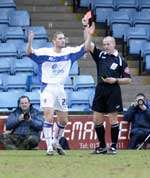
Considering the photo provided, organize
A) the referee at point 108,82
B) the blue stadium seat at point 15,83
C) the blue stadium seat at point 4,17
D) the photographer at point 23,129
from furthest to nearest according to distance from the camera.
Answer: the blue stadium seat at point 4,17, the blue stadium seat at point 15,83, the photographer at point 23,129, the referee at point 108,82

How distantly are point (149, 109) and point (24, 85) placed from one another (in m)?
3.27

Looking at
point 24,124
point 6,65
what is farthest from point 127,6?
point 24,124

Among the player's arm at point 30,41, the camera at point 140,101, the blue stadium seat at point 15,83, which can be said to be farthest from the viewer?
the blue stadium seat at point 15,83

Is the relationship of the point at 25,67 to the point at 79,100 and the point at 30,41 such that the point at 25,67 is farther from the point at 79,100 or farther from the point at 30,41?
the point at 30,41

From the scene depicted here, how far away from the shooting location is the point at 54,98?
459 inches

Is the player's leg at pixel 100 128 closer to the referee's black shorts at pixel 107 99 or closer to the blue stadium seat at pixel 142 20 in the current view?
the referee's black shorts at pixel 107 99

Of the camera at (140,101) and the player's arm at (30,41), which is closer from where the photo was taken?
the player's arm at (30,41)

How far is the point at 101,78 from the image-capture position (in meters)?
11.8

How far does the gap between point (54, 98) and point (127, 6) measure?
976cm

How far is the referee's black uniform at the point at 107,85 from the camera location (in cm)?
1179

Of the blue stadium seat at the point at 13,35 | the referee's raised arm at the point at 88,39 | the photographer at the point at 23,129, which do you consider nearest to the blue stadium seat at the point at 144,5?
the blue stadium seat at the point at 13,35

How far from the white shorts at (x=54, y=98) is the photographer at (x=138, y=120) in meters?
3.06

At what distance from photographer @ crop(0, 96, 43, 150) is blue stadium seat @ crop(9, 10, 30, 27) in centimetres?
620

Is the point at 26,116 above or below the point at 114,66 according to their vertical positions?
below
